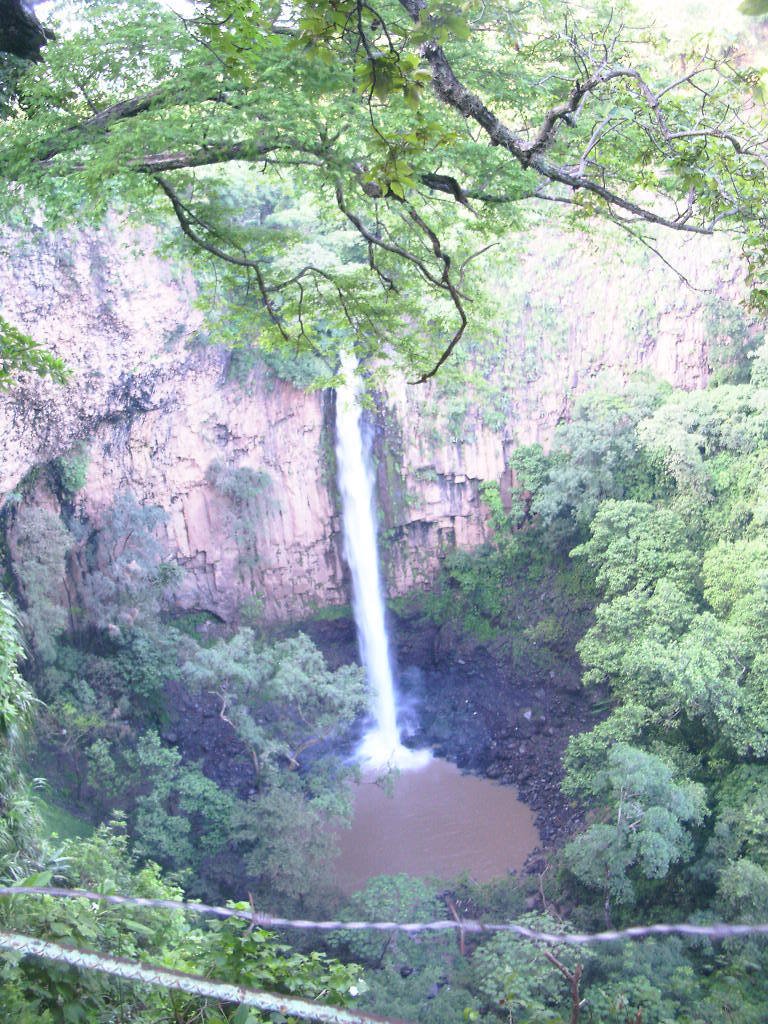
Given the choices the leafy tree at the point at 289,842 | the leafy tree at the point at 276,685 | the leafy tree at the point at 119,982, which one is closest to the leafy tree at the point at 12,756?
the leafy tree at the point at 119,982

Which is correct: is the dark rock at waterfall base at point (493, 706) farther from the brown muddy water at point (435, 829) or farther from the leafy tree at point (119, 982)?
the leafy tree at point (119, 982)

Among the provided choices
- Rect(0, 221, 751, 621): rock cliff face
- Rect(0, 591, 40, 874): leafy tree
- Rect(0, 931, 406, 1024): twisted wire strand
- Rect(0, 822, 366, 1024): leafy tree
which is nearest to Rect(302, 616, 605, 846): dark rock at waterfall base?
Rect(0, 221, 751, 621): rock cliff face

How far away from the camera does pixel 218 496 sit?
12180 millimetres

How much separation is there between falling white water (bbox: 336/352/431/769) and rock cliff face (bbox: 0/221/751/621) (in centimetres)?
20

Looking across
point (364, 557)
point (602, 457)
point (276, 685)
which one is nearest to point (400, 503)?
point (364, 557)

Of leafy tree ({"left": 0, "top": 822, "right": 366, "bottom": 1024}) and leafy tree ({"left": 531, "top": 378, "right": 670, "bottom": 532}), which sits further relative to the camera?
leafy tree ({"left": 531, "top": 378, "right": 670, "bottom": 532})

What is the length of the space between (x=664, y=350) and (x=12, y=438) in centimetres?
872

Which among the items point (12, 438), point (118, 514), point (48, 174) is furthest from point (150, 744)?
point (48, 174)

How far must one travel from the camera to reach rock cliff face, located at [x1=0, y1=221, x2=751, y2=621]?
1070 centimetres

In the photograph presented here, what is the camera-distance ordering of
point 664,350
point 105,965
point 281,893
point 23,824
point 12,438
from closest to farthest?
point 105,965 → point 23,824 → point 281,893 → point 12,438 → point 664,350

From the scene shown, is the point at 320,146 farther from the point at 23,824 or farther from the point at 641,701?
the point at 641,701

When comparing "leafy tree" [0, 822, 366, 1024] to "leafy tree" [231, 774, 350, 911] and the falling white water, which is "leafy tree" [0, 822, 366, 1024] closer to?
"leafy tree" [231, 774, 350, 911]

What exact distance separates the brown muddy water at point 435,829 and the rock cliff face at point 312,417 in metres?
3.39

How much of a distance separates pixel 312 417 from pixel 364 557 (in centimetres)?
232
